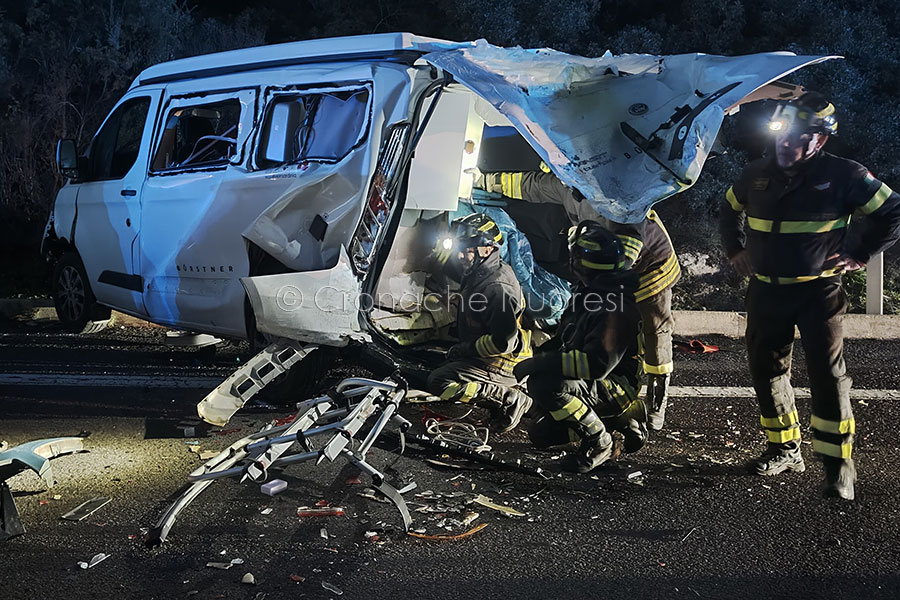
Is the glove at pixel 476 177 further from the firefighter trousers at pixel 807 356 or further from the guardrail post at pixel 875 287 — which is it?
the guardrail post at pixel 875 287

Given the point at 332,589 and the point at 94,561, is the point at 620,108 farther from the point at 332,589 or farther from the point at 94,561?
the point at 94,561

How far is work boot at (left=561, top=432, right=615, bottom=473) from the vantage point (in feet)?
15.4

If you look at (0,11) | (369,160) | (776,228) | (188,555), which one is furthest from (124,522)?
(0,11)

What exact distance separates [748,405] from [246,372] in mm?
3249

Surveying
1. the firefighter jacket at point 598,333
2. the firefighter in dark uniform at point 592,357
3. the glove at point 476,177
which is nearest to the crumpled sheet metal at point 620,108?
the firefighter in dark uniform at point 592,357

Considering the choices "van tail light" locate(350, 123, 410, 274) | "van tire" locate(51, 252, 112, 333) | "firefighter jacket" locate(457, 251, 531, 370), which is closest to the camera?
"van tail light" locate(350, 123, 410, 274)

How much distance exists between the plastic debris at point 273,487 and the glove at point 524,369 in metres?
1.34

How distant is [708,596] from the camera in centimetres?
337

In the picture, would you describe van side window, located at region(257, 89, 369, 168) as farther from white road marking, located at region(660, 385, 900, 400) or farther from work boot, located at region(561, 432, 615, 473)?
white road marking, located at region(660, 385, 900, 400)

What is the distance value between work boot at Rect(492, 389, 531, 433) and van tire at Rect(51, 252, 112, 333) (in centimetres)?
407

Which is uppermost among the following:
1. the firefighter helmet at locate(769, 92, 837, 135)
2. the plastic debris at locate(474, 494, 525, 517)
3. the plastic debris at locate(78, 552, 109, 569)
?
the firefighter helmet at locate(769, 92, 837, 135)

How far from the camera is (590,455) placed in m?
4.72

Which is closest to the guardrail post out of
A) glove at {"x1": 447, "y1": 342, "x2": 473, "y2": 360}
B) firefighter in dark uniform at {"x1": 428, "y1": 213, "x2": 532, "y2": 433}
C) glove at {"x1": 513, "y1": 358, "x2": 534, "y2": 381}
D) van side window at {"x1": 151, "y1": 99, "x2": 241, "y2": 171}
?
firefighter in dark uniform at {"x1": 428, "y1": 213, "x2": 532, "y2": 433}

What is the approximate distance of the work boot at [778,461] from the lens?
4.66 meters
